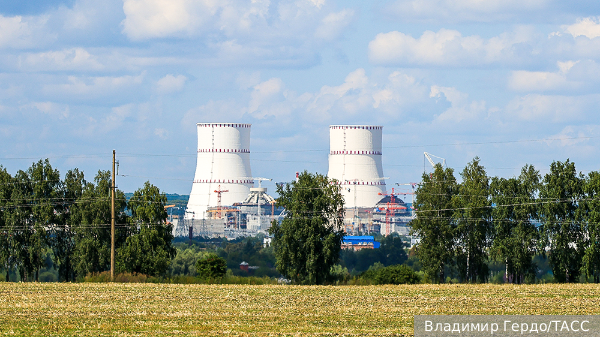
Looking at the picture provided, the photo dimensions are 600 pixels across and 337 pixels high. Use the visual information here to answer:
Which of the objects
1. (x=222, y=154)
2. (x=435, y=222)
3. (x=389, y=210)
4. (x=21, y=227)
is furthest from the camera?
(x=389, y=210)

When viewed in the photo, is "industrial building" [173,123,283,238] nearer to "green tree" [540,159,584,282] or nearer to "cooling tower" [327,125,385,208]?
"cooling tower" [327,125,385,208]

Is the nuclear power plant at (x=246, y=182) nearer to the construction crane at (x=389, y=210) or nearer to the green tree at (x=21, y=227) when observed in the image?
the construction crane at (x=389, y=210)

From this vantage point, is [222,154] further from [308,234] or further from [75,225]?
[308,234]

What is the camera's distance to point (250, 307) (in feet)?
72.8

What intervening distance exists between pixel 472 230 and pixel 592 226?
19.6ft

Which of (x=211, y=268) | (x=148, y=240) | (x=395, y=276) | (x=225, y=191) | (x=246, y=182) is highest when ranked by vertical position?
(x=246, y=182)

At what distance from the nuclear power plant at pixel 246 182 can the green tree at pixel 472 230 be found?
2819 centimetres

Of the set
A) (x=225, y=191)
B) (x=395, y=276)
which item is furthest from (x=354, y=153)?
(x=395, y=276)

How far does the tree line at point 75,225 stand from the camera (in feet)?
132

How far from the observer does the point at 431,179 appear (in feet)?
144

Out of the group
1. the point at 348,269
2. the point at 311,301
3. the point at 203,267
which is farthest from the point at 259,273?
the point at 311,301

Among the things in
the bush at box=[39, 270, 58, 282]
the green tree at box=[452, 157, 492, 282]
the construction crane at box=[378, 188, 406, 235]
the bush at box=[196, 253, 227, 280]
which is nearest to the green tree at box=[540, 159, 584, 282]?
the green tree at box=[452, 157, 492, 282]

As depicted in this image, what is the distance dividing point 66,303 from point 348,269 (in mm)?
40589

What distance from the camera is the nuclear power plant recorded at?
261 feet
